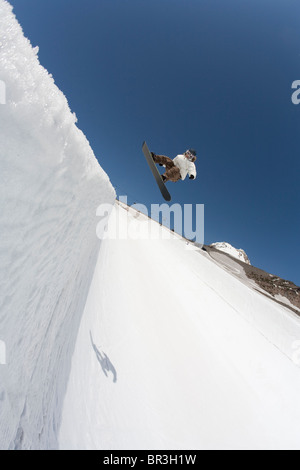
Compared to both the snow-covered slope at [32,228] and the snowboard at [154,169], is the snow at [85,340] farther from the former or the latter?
the snowboard at [154,169]

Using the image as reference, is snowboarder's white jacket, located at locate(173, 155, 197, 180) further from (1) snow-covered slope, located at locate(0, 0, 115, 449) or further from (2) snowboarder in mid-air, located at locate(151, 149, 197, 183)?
(1) snow-covered slope, located at locate(0, 0, 115, 449)

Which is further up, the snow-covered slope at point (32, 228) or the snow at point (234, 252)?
the snow at point (234, 252)

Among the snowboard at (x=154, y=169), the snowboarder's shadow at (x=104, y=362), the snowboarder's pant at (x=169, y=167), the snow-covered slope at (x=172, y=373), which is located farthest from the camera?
the snowboard at (x=154, y=169)

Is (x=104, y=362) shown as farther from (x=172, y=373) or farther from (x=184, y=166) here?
(x=184, y=166)

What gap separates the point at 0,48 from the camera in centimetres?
75

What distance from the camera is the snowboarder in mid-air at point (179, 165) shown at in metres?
5.81

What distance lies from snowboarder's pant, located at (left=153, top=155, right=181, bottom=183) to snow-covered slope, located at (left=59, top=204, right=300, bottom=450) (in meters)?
3.72

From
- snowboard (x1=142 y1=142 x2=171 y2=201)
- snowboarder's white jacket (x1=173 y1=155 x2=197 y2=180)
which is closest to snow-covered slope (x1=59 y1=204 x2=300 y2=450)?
snowboard (x1=142 y1=142 x2=171 y2=201)

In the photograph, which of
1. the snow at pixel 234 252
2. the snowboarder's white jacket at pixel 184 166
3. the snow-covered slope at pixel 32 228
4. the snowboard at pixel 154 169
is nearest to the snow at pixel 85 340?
the snow-covered slope at pixel 32 228

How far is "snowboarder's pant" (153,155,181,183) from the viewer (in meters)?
5.99

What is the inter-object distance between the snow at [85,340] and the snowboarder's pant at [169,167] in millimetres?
3398
